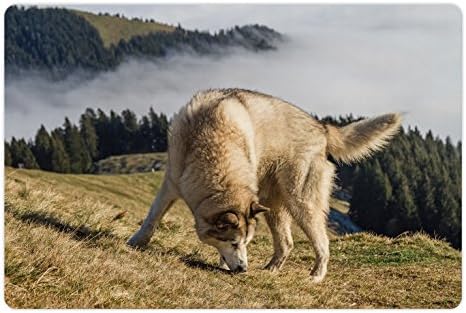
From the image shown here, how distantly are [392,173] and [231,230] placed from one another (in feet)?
306

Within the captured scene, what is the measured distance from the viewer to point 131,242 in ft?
33.6

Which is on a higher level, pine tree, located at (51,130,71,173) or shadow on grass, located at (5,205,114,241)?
shadow on grass, located at (5,205,114,241)

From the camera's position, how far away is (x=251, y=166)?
31.9 ft

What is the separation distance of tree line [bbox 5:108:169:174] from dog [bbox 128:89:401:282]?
7204 cm

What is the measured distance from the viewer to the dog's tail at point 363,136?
436 inches

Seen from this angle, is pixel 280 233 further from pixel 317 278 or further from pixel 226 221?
pixel 226 221

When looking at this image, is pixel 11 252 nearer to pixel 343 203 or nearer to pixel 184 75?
pixel 184 75

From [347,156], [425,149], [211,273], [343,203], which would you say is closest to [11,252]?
[211,273]

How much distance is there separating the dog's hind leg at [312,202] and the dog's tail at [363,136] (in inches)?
26.6

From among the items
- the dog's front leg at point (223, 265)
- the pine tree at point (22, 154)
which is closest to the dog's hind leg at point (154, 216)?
the dog's front leg at point (223, 265)

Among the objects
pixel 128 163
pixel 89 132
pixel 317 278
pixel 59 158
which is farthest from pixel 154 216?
pixel 128 163

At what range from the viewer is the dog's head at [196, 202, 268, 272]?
9.10 m

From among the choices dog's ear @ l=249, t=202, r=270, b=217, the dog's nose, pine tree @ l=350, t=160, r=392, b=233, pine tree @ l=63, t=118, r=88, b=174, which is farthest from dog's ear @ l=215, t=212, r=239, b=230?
pine tree @ l=63, t=118, r=88, b=174

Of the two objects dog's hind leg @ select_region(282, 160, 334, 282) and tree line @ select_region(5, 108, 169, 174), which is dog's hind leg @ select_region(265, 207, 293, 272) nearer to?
dog's hind leg @ select_region(282, 160, 334, 282)
